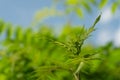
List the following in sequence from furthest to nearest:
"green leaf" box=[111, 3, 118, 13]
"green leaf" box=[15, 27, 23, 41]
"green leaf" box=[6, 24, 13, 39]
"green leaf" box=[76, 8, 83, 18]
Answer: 1. "green leaf" box=[76, 8, 83, 18]
2. "green leaf" box=[6, 24, 13, 39]
3. "green leaf" box=[15, 27, 23, 41]
4. "green leaf" box=[111, 3, 118, 13]

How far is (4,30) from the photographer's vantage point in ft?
11.0

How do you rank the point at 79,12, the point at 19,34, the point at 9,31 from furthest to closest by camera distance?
the point at 79,12 < the point at 9,31 < the point at 19,34

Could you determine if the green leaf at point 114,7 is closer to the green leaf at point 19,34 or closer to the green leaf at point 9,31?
the green leaf at point 19,34

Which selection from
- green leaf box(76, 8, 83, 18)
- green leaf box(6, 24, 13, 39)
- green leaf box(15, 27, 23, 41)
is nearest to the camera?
green leaf box(15, 27, 23, 41)

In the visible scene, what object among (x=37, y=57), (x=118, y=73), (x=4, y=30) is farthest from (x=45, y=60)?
(x=4, y=30)

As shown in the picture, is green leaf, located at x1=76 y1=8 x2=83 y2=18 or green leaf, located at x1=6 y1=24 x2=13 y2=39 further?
green leaf, located at x1=76 y1=8 x2=83 y2=18

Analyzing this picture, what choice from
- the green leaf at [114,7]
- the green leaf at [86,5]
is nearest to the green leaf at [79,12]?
the green leaf at [86,5]

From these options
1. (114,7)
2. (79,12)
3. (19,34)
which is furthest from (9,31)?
(114,7)

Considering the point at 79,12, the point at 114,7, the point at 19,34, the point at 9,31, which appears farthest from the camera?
the point at 79,12

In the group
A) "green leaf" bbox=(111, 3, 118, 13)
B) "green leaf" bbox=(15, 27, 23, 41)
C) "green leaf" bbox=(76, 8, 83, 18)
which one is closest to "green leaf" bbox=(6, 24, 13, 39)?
"green leaf" bbox=(15, 27, 23, 41)

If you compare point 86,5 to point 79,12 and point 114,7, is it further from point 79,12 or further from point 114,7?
point 114,7

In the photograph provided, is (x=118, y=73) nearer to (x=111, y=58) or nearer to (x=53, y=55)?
(x=111, y=58)

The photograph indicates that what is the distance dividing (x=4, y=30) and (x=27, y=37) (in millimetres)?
386

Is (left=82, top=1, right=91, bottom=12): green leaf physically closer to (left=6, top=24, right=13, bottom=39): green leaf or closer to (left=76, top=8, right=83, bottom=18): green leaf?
(left=76, top=8, right=83, bottom=18): green leaf
